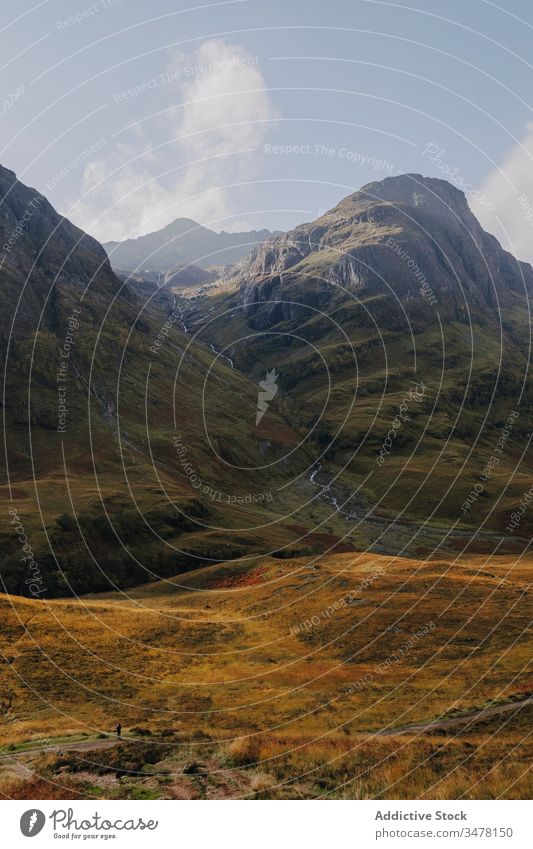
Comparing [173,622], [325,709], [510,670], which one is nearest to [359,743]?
[325,709]

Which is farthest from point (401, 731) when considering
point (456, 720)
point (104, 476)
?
point (104, 476)

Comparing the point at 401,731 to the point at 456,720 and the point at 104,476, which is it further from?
the point at 104,476

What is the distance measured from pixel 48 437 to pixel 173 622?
111 m

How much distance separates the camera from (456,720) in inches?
1131

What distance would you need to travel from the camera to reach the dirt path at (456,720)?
27.9 metres

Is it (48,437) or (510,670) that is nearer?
(510,670)

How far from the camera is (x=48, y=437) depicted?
159 metres

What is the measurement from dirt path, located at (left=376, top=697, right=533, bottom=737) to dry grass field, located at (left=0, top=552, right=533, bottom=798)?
0.12 meters

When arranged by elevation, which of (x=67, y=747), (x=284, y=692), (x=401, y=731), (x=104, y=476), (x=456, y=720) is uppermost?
(x=456, y=720)

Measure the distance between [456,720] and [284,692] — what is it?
13680 millimetres

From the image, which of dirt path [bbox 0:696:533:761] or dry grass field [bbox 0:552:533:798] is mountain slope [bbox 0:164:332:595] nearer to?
dry grass field [bbox 0:552:533:798]

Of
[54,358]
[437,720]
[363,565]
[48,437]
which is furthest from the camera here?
[54,358]

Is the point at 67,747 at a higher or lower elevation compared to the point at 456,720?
lower
